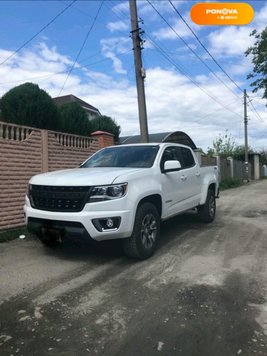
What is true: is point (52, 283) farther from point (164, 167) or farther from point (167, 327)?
point (164, 167)

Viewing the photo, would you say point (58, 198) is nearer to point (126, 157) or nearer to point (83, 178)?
point (83, 178)

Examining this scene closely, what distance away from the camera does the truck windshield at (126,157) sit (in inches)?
246

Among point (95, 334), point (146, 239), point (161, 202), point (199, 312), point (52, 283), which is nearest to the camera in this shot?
point (95, 334)

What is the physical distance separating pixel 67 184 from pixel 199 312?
2437 millimetres

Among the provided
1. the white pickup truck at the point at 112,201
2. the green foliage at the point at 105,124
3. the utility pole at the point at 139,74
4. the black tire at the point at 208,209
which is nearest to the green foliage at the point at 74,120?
the green foliage at the point at 105,124

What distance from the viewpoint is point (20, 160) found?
774cm

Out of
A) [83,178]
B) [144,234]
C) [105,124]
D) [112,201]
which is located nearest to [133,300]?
[112,201]

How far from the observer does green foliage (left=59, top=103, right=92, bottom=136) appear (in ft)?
43.4

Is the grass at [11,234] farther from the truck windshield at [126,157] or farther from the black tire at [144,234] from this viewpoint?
the black tire at [144,234]

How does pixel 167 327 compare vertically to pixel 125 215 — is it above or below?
below

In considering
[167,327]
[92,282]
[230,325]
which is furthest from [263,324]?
[92,282]

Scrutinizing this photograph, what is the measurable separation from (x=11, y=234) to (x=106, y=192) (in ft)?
9.99

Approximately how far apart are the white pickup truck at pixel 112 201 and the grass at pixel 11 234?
1.57 metres

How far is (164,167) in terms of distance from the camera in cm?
617
